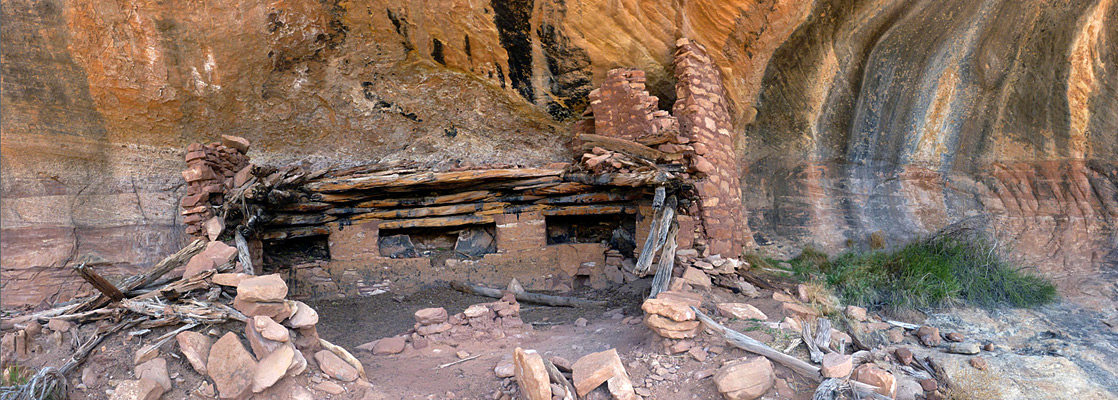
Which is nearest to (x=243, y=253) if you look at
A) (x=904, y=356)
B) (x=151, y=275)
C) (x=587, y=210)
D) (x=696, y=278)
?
(x=151, y=275)

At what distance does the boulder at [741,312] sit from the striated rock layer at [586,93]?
272 cm

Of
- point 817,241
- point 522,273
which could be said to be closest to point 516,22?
point 522,273

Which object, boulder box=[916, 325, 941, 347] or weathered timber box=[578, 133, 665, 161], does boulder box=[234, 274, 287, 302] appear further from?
boulder box=[916, 325, 941, 347]

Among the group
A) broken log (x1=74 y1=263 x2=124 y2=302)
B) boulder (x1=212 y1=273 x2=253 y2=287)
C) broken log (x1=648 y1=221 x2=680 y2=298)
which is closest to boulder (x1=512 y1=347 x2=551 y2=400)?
broken log (x1=648 y1=221 x2=680 y2=298)

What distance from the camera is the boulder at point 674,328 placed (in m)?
3.55

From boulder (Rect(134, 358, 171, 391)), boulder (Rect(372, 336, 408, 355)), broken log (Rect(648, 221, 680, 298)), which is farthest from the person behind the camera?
broken log (Rect(648, 221, 680, 298))

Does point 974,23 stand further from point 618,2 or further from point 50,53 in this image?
point 50,53

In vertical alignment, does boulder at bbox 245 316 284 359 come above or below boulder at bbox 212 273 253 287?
below

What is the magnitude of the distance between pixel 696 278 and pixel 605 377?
6.11 feet

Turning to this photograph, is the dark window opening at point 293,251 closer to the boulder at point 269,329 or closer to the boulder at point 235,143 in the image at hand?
the boulder at point 235,143

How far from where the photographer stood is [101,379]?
294cm

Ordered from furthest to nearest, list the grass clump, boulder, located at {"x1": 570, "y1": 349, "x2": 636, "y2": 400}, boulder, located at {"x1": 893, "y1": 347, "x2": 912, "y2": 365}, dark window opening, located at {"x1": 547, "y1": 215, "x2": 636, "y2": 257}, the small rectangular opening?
1. dark window opening, located at {"x1": 547, "y1": 215, "x2": 636, "y2": 257}
2. the small rectangular opening
3. the grass clump
4. boulder, located at {"x1": 893, "y1": 347, "x2": 912, "y2": 365}
5. boulder, located at {"x1": 570, "y1": 349, "x2": 636, "y2": 400}

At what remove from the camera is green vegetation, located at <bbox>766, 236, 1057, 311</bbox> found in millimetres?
4906

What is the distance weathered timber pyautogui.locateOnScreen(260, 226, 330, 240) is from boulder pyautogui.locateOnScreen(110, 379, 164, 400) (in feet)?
10.3
